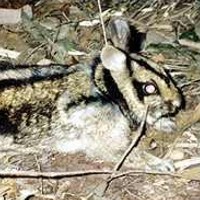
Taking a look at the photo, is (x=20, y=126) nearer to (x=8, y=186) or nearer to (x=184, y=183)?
(x=8, y=186)

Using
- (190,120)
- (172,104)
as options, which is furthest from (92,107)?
(190,120)

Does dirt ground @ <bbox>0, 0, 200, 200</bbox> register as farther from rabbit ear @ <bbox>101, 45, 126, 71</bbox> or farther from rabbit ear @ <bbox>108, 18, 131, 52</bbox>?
rabbit ear @ <bbox>101, 45, 126, 71</bbox>

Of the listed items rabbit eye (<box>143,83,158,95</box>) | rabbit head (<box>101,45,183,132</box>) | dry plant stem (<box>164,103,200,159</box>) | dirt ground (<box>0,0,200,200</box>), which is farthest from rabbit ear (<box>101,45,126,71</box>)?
dry plant stem (<box>164,103,200,159</box>)

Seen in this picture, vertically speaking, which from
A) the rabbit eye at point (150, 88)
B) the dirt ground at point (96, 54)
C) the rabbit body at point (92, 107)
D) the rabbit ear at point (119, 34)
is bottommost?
the dirt ground at point (96, 54)

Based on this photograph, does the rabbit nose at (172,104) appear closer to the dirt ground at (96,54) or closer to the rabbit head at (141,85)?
the rabbit head at (141,85)

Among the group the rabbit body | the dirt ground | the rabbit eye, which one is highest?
the rabbit eye

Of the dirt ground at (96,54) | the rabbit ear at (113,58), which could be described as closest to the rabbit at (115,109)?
the rabbit ear at (113,58)

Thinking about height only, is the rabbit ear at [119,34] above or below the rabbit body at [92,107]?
above
